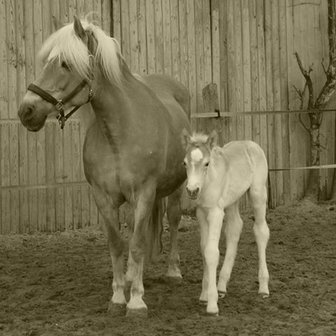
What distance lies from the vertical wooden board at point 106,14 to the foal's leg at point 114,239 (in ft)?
13.7

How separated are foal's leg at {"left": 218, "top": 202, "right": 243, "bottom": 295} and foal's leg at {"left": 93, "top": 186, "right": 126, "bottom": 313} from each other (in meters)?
0.76

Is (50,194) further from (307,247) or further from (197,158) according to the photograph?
(197,158)

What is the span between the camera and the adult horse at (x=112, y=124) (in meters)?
5.10

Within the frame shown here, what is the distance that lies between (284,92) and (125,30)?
8.30 feet

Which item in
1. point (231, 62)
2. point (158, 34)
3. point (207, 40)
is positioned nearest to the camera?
point (158, 34)

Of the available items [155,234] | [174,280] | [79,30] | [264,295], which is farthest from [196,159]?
[174,280]

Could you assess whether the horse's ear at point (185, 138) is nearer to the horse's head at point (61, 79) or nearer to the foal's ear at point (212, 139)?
the foal's ear at point (212, 139)

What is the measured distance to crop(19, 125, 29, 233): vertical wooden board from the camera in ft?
28.7

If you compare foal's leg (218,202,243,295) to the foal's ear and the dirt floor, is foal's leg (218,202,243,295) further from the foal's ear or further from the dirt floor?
the foal's ear

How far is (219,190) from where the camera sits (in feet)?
17.7

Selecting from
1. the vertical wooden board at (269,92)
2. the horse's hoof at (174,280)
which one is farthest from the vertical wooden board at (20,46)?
the vertical wooden board at (269,92)

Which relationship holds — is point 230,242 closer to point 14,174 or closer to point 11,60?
point 14,174

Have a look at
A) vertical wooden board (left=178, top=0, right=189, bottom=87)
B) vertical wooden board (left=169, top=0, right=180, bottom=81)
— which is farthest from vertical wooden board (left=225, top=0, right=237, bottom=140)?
vertical wooden board (left=169, top=0, right=180, bottom=81)

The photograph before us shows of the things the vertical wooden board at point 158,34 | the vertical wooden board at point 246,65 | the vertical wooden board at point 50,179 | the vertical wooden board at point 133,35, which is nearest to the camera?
the vertical wooden board at point 50,179
